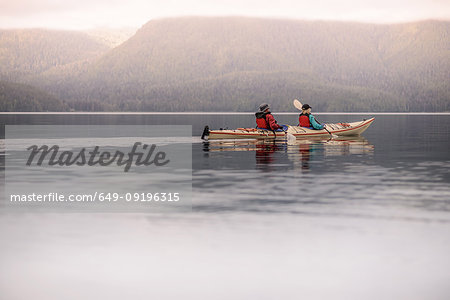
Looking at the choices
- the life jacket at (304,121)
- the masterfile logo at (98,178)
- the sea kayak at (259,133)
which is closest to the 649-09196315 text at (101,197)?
the masterfile logo at (98,178)

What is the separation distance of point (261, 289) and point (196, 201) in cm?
748

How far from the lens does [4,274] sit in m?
10.4

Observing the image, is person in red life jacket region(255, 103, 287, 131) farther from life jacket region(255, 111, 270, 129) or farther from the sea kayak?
the sea kayak

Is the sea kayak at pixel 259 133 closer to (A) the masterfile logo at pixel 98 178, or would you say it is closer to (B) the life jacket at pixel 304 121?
(B) the life jacket at pixel 304 121

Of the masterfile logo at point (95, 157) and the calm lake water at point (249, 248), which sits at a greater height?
the masterfile logo at point (95, 157)

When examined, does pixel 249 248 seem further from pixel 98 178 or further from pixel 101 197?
pixel 98 178

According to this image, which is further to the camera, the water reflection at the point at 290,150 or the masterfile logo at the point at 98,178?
the water reflection at the point at 290,150

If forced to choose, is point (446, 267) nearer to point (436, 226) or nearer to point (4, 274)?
point (436, 226)

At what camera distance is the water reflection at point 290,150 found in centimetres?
2815

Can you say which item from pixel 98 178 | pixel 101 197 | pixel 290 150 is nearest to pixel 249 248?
pixel 101 197

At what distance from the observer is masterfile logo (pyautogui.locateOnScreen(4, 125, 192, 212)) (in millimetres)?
16797

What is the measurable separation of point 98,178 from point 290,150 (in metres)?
15.0

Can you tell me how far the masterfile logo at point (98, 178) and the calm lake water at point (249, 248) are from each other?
1044 mm

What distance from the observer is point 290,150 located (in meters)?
35.4
